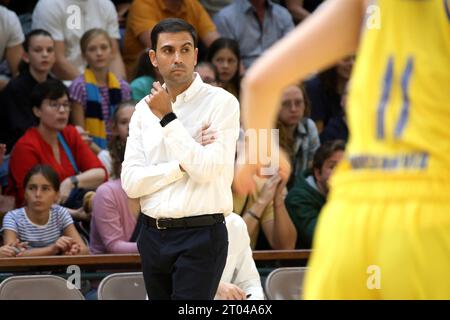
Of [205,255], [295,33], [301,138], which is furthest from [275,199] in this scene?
[295,33]

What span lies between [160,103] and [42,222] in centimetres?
224

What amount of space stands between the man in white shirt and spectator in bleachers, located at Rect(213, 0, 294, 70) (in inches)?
170

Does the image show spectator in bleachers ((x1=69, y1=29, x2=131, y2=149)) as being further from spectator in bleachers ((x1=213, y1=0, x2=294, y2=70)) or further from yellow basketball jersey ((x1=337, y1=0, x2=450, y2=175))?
yellow basketball jersey ((x1=337, y1=0, x2=450, y2=175))

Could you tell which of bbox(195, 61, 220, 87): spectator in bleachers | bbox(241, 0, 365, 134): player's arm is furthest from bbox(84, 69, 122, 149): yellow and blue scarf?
bbox(241, 0, 365, 134): player's arm

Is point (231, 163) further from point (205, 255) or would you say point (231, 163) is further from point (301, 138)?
point (301, 138)

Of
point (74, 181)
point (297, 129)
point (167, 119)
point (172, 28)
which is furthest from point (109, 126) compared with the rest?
point (167, 119)

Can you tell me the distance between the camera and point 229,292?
598 cm

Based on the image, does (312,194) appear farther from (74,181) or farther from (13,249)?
(13,249)

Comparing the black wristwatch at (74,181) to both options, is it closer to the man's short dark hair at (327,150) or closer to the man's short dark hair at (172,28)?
the man's short dark hair at (327,150)

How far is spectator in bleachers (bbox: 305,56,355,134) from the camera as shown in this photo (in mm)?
9578

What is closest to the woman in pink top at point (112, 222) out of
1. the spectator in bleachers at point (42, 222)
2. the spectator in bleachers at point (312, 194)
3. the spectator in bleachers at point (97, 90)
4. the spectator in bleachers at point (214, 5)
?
the spectator in bleachers at point (42, 222)

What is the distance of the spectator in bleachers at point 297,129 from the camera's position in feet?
28.1

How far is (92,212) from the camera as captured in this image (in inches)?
287

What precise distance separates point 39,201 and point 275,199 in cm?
170
